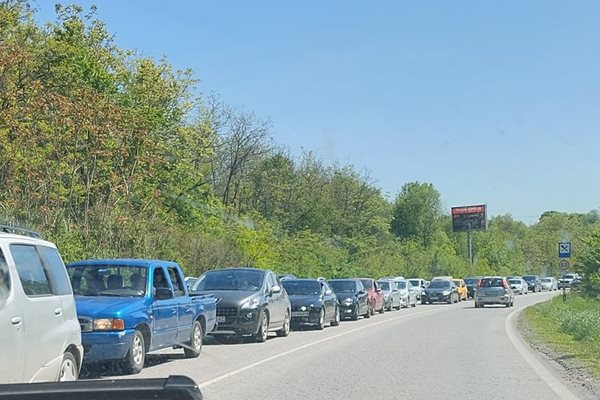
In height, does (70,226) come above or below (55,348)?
above

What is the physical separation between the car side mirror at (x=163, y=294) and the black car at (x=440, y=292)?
4141 centimetres

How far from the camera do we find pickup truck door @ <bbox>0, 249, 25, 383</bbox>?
7.71 m

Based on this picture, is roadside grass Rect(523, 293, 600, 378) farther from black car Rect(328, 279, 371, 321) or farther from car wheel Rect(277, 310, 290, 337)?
car wheel Rect(277, 310, 290, 337)

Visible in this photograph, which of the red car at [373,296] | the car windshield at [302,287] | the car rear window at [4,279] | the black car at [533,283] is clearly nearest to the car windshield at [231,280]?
the car windshield at [302,287]

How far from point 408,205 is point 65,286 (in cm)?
10029

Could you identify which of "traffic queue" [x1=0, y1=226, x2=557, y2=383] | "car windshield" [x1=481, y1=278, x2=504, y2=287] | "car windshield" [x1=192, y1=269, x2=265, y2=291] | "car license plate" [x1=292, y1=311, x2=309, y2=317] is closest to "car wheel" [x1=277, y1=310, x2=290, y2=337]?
"traffic queue" [x1=0, y1=226, x2=557, y2=383]

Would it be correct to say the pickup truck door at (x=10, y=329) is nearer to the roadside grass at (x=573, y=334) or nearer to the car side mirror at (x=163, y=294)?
the car side mirror at (x=163, y=294)

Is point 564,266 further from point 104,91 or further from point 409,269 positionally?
point 409,269

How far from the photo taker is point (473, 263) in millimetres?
101000

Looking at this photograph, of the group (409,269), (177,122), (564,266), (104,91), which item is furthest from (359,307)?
(409,269)

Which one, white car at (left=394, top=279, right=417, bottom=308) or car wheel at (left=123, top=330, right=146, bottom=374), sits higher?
white car at (left=394, top=279, right=417, bottom=308)

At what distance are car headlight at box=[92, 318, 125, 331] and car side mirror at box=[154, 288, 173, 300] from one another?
4.48 feet

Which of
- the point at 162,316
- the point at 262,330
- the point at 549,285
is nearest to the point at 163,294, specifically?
the point at 162,316

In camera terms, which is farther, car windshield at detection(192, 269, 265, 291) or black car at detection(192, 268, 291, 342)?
car windshield at detection(192, 269, 265, 291)
